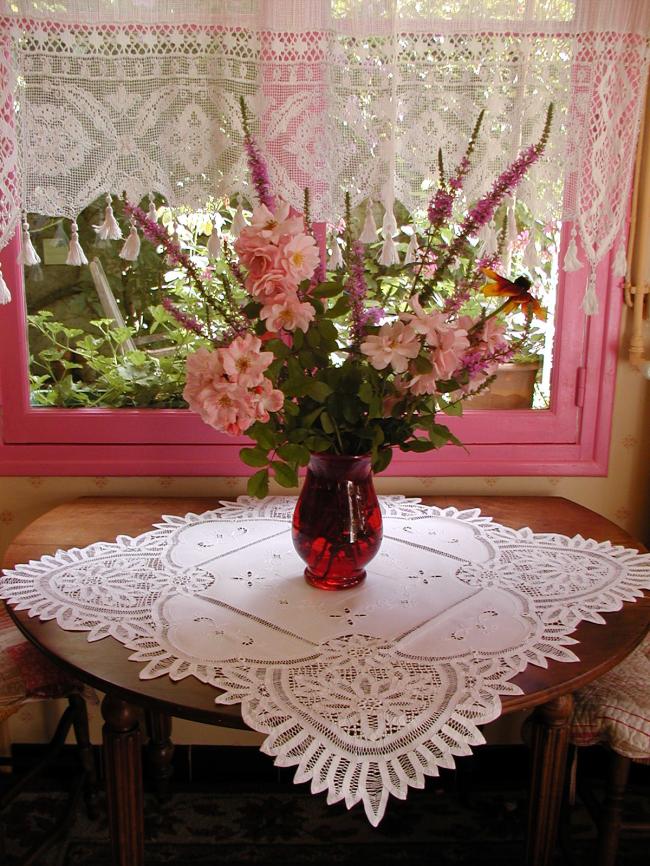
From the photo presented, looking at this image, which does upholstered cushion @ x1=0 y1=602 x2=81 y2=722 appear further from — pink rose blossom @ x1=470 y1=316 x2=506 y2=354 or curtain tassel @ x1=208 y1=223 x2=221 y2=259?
pink rose blossom @ x1=470 y1=316 x2=506 y2=354

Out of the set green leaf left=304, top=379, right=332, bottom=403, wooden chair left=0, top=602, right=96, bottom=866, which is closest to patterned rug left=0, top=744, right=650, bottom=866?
wooden chair left=0, top=602, right=96, bottom=866

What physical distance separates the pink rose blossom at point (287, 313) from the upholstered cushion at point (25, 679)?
2.74ft

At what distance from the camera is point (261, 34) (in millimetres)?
1637

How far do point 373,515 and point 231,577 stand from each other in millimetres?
284

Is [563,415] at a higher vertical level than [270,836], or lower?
higher

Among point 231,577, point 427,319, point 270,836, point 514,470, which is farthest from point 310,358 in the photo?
point 270,836

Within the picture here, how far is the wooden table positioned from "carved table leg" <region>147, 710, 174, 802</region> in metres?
0.63

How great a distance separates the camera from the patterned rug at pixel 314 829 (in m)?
1.89

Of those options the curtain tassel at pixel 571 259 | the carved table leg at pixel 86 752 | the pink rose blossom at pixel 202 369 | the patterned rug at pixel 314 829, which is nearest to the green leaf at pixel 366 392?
the pink rose blossom at pixel 202 369

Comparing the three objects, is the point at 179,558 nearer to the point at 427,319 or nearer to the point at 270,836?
the point at 427,319

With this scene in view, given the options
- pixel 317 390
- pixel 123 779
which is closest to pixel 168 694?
pixel 123 779

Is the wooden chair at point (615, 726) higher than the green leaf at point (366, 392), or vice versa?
the green leaf at point (366, 392)

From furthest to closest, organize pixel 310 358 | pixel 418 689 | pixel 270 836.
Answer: pixel 270 836 < pixel 310 358 < pixel 418 689

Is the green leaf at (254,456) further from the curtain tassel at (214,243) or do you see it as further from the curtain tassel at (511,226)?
the curtain tassel at (511,226)
